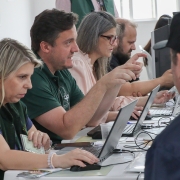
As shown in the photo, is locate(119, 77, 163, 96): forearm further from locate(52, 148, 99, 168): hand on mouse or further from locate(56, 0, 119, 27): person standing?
locate(52, 148, 99, 168): hand on mouse

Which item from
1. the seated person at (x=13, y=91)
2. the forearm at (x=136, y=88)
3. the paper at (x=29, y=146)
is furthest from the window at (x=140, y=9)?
the paper at (x=29, y=146)

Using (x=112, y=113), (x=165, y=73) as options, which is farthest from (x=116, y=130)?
(x=165, y=73)

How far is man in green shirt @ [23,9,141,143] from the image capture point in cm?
227

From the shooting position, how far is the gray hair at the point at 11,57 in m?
1.88

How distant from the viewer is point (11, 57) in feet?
6.26

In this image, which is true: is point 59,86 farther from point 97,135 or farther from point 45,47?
point 97,135

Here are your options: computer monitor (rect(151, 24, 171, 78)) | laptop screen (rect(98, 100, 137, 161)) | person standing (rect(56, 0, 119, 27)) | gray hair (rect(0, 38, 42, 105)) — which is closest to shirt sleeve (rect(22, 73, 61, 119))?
gray hair (rect(0, 38, 42, 105))

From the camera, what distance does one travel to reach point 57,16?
2.46 m

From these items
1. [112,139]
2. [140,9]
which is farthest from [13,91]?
[140,9]

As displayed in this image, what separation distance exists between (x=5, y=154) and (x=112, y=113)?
1.24 meters

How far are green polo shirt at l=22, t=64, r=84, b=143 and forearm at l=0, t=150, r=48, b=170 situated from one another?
0.59m

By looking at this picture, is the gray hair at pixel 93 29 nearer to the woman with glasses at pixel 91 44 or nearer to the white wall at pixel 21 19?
the woman with glasses at pixel 91 44

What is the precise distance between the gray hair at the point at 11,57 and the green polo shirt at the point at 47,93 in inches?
13.6

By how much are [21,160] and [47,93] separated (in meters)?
0.69
